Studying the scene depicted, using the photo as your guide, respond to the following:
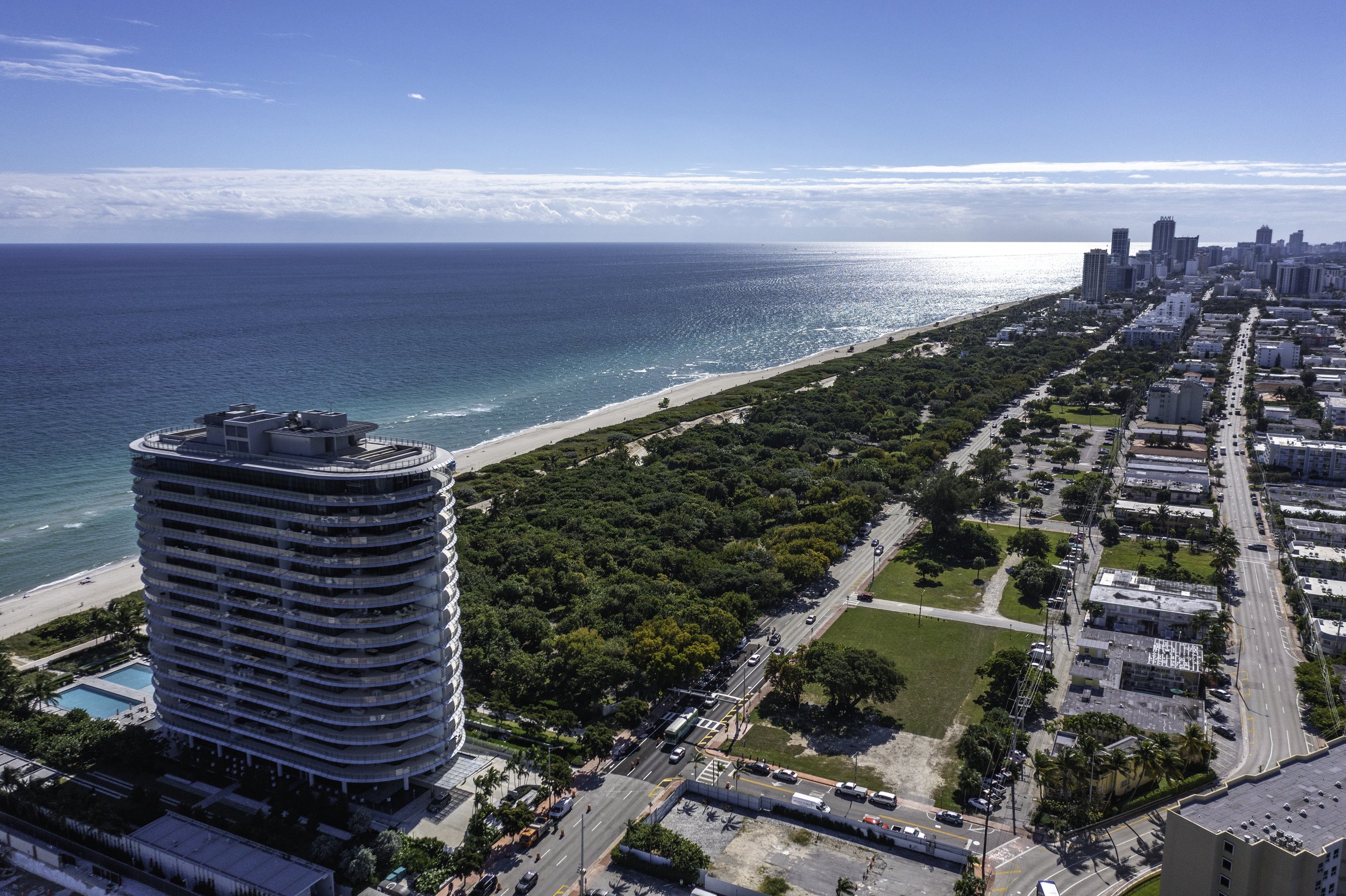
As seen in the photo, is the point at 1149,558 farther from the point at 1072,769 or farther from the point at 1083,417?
the point at 1083,417

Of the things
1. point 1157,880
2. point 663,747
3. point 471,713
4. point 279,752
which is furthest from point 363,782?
point 1157,880

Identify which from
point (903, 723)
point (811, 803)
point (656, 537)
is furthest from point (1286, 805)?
point (656, 537)

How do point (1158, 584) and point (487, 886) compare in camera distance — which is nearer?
point (487, 886)

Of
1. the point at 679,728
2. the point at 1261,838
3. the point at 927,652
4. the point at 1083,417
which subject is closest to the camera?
the point at 1261,838

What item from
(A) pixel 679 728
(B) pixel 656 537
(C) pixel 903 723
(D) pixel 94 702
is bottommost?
(C) pixel 903 723

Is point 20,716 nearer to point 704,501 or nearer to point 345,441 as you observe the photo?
point 345,441

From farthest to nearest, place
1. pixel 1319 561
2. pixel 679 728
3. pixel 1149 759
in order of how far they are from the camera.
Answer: pixel 1319 561
pixel 679 728
pixel 1149 759

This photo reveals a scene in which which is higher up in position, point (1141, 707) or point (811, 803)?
point (1141, 707)

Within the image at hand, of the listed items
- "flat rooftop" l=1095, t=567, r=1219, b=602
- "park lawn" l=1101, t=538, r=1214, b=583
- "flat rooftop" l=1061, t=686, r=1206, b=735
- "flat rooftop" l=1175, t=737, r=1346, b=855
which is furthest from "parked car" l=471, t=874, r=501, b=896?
"park lawn" l=1101, t=538, r=1214, b=583
